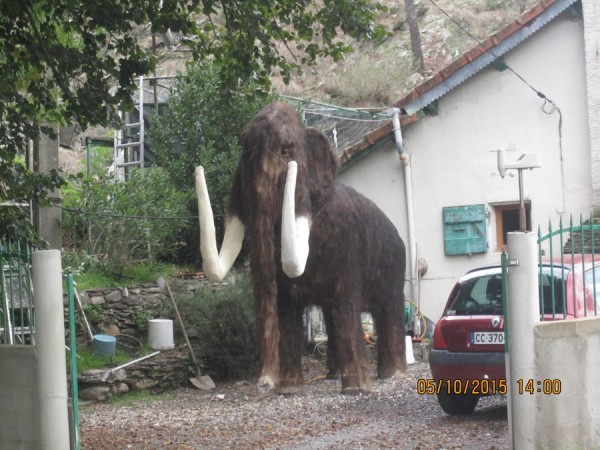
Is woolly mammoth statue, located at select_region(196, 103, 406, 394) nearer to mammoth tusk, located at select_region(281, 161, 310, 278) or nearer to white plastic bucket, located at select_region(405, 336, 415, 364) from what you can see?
mammoth tusk, located at select_region(281, 161, 310, 278)

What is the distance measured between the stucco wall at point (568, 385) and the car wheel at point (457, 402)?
226 centimetres

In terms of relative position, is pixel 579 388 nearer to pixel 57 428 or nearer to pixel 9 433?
pixel 57 428

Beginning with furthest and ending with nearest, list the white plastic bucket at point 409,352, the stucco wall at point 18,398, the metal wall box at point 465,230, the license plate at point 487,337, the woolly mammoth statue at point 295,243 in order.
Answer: the metal wall box at point 465,230 < the white plastic bucket at point 409,352 < the woolly mammoth statue at point 295,243 < the license plate at point 487,337 < the stucco wall at point 18,398

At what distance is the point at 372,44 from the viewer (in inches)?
1513

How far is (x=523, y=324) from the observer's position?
8.35 m

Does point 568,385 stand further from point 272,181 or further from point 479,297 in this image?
point 272,181

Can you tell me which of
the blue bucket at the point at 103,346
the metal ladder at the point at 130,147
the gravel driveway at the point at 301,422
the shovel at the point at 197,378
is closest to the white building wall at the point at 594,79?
the gravel driveway at the point at 301,422

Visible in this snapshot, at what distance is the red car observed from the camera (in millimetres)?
9445

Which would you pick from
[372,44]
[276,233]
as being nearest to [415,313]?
[276,233]

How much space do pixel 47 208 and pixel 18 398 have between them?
497 centimetres

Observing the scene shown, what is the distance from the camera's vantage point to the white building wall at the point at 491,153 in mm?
17031

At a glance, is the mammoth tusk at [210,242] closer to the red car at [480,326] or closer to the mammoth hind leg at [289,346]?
the mammoth hind leg at [289,346]

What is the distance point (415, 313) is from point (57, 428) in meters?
10.2
